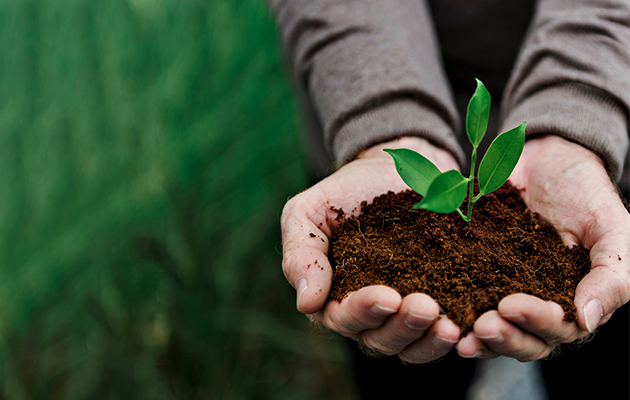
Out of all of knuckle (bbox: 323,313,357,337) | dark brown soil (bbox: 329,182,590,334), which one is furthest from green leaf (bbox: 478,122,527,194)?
knuckle (bbox: 323,313,357,337)

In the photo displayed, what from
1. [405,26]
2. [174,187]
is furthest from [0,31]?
[405,26]

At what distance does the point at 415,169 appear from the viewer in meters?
0.67

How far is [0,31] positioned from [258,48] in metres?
1.04

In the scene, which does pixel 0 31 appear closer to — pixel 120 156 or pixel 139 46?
pixel 139 46

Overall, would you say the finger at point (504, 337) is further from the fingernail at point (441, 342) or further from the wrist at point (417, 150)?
the wrist at point (417, 150)

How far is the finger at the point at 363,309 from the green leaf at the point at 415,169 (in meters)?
0.18

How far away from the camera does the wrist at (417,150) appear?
923 millimetres

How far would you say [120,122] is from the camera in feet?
5.11

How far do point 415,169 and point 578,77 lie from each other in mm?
501

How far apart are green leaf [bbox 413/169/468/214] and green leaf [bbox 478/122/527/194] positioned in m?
0.09

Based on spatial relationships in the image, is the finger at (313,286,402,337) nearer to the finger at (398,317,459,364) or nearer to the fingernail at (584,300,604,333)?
the finger at (398,317,459,364)

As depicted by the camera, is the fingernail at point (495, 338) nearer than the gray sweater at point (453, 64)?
Yes

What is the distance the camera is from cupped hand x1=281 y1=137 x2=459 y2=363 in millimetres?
585

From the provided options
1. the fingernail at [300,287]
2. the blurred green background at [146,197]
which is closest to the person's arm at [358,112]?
the fingernail at [300,287]
